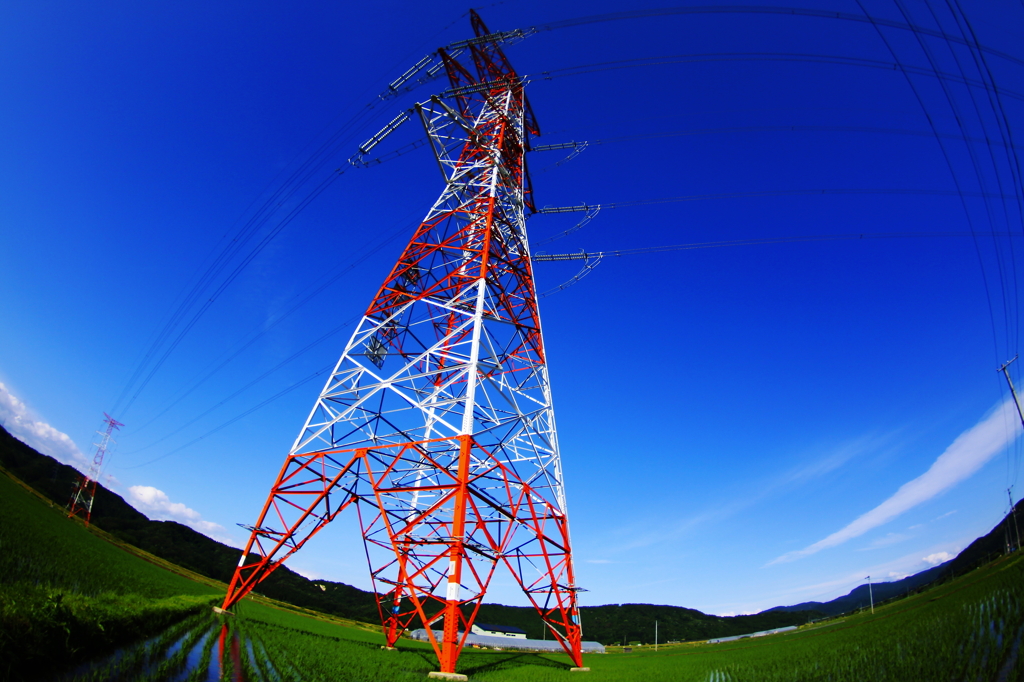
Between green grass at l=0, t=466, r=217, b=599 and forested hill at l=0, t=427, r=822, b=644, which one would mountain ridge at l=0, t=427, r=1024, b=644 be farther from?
green grass at l=0, t=466, r=217, b=599

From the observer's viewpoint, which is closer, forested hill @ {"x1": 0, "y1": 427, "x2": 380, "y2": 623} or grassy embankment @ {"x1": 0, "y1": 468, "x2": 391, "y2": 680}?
grassy embankment @ {"x1": 0, "y1": 468, "x2": 391, "y2": 680}

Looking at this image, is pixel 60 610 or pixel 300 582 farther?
pixel 300 582

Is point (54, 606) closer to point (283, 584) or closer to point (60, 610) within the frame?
point (60, 610)

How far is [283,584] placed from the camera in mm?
60750

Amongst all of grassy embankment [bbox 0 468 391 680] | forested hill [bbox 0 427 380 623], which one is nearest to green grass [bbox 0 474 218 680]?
grassy embankment [bbox 0 468 391 680]

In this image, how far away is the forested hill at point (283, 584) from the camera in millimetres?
24125

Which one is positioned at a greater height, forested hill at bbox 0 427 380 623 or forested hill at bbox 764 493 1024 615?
forested hill at bbox 764 493 1024 615

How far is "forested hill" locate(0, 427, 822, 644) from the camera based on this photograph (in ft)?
79.2

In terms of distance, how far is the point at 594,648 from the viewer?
48.5 m

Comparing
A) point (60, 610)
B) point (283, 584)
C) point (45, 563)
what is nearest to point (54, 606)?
point (60, 610)

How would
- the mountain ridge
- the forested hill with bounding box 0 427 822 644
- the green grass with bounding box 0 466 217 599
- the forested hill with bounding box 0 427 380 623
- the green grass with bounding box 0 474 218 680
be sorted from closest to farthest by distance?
the green grass with bounding box 0 474 218 680, the green grass with bounding box 0 466 217 599, the mountain ridge, the forested hill with bounding box 0 427 822 644, the forested hill with bounding box 0 427 380 623

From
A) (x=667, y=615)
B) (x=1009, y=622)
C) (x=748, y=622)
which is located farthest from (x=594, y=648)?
(x=667, y=615)

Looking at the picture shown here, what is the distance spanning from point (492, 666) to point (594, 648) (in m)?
46.6

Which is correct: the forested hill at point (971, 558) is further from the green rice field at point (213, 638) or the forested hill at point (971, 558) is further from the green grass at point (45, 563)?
the green grass at point (45, 563)
